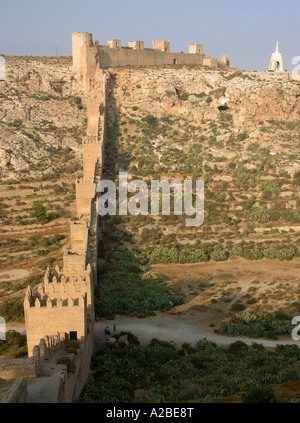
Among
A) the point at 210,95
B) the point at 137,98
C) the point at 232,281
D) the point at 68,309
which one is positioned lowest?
the point at 232,281

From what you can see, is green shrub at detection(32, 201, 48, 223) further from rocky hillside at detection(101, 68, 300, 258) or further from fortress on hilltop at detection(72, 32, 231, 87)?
fortress on hilltop at detection(72, 32, 231, 87)

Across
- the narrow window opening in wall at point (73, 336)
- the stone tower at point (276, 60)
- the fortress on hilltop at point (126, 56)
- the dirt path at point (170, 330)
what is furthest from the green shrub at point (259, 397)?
the stone tower at point (276, 60)

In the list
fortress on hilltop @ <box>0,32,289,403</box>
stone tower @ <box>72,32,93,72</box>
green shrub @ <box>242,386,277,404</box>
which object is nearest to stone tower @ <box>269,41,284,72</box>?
stone tower @ <box>72,32,93,72</box>

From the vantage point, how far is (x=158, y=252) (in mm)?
28125

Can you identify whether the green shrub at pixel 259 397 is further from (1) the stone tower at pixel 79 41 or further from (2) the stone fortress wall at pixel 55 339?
(1) the stone tower at pixel 79 41

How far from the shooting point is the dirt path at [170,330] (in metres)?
17.8

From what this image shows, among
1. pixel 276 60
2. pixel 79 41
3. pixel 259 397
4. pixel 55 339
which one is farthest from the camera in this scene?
pixel 276 60

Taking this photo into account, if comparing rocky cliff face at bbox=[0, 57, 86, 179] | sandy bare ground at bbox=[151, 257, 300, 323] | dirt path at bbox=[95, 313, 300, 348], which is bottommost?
dirt path at bbox=[95, 313, 300, 348]

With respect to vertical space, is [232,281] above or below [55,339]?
below

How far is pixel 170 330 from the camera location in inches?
734

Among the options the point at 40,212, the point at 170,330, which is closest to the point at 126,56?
the point at 40,212

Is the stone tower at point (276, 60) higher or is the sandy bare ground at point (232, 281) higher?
the stone tower at point (276, 60)

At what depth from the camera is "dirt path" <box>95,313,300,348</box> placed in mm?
17750

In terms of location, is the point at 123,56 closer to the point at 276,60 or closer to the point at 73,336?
the point at 276,60
